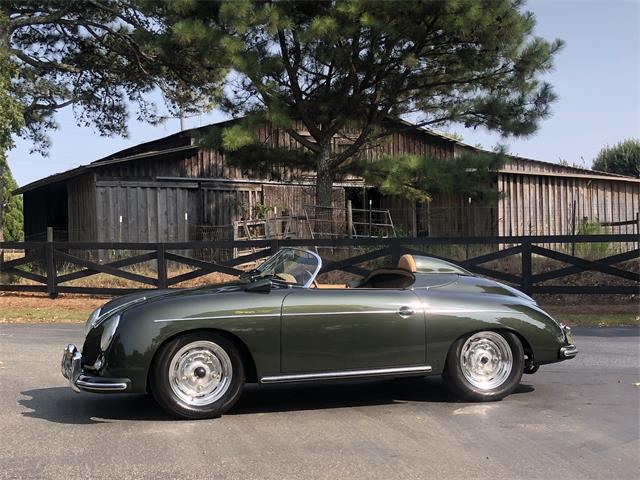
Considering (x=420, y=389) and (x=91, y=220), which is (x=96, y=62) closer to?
(x=91, y=220)

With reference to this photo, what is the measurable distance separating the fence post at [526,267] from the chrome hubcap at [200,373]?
9675mm

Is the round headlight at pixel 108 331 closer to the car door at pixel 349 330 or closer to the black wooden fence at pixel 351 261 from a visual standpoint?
the car door at pixel 349 330

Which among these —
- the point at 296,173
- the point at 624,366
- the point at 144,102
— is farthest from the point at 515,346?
the point at 144,102

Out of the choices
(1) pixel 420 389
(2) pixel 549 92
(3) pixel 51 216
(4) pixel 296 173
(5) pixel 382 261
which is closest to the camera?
(1) pixel 420 389

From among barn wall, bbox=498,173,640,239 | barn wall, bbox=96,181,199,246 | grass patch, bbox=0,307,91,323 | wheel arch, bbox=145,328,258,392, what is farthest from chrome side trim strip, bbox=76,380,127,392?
barn wall, bbox=498,173,640,239

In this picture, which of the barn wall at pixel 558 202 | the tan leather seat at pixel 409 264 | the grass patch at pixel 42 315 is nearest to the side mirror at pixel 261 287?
the tan leather seat at pixel 409 264

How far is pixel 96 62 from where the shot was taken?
70.2ft

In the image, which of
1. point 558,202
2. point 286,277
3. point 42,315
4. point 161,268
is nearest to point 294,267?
point 286,277

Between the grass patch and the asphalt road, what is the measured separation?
A: 5766 mm

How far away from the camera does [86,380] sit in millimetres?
4969

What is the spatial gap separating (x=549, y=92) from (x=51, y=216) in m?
21.7

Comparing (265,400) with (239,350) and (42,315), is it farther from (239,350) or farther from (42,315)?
(42,315)

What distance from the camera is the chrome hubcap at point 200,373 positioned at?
16.7 ft

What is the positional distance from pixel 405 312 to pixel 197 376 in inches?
70.9
